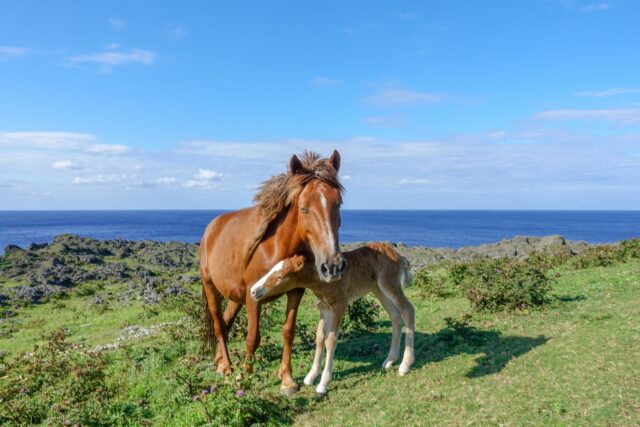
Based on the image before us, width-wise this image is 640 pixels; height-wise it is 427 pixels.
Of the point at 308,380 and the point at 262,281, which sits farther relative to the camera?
the point at 308,380

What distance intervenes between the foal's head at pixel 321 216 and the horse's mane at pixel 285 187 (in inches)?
0.5

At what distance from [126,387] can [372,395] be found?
15.3 feet

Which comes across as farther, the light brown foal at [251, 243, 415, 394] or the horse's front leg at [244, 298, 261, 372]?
the horse's front leg at [244, 298, 261, 372]

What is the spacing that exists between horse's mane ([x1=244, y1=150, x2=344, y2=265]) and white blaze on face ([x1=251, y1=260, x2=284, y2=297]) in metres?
0.57

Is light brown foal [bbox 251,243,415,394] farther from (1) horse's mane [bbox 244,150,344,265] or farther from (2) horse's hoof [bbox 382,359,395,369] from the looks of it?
(1) horse's mane [bbox 244,150,344,265]

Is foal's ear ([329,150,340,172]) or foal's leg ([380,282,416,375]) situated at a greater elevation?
foal's ear ([329,150,340,172])

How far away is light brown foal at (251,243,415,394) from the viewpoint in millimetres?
6457

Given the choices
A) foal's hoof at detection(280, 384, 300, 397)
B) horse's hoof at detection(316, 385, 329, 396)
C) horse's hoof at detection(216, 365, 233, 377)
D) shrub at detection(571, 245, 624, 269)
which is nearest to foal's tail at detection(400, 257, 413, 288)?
horse's hoof at detection(316, 385, 329, 396)

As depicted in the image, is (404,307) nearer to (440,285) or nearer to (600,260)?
(440,285)

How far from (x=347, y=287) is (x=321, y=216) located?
1.80m

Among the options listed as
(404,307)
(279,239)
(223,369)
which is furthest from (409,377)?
(223,369)

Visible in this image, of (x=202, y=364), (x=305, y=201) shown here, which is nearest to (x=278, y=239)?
(x=305, y=201)

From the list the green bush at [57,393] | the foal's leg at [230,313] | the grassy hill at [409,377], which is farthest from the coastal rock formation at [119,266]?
the foal's leg at [230,313]

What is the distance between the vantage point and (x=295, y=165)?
619cm
